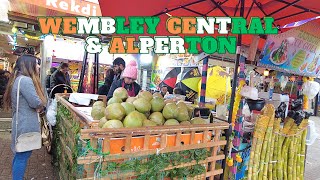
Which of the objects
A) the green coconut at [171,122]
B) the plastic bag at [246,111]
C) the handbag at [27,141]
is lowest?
the handbag at [27,141]

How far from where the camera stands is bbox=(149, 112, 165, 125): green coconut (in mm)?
2086

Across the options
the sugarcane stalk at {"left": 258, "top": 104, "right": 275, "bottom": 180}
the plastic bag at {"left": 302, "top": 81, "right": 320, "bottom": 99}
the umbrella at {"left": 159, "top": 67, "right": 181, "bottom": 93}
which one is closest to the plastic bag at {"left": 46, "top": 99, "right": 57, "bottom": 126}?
the sugarcane stalk at {"left": 258, "top": 104, "right": 275, "bottom": 180}

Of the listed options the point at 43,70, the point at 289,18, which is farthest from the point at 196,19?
the point at 43,70

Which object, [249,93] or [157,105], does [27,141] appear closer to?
[157,105]

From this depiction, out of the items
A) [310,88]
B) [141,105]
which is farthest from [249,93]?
[310,88]

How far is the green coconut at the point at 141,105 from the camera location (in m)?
2.12

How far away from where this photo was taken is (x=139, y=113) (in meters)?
2.02

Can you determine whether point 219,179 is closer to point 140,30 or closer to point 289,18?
point 140,30

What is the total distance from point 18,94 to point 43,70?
4.60 meters

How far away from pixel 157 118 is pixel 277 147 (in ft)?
7.10

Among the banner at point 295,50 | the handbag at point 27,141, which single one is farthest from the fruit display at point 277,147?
the handbag at point 27,141

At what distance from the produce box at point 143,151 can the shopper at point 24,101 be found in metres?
0.92

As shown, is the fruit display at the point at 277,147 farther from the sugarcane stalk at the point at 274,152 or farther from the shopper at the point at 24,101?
the shopper at the point at 24,101

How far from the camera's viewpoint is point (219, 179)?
2.59 m
